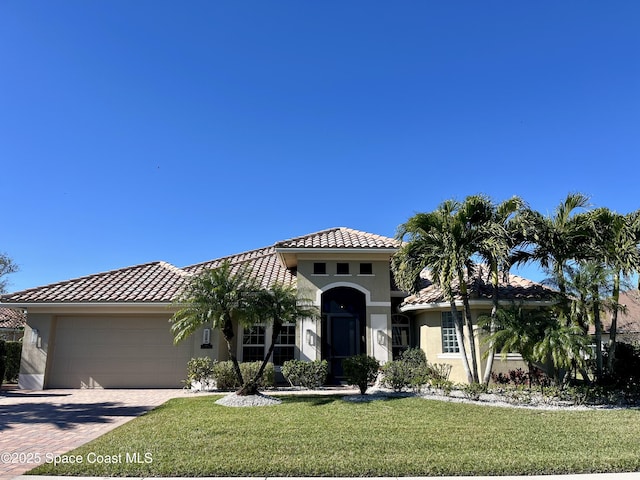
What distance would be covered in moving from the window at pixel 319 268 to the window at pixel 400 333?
12.5 feet

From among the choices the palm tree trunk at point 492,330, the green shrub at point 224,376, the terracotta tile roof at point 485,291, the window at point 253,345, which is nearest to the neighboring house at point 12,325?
the window at point 253,345

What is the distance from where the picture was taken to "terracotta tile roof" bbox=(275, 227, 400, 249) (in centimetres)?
1680

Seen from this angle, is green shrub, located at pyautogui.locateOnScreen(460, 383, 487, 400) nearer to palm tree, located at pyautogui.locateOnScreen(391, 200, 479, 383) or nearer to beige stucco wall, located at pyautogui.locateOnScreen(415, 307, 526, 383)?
palm tree, located at pyautogui.locateOnScreen(391, 200, 479, 383)

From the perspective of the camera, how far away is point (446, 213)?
1380 cm

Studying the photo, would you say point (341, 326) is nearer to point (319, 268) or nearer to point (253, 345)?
point (319, 268)

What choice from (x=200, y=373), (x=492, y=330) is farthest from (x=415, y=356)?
(x=200, y=373)

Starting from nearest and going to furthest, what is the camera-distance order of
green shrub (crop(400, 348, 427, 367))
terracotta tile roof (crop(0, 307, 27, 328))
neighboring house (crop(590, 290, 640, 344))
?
1. green shrub (crop(400, 348, 427, 367))
2. neighboring house (crop(590, 290, 640, 344))
3. terracotta tile roof (crop(0, 307, 27, 328))

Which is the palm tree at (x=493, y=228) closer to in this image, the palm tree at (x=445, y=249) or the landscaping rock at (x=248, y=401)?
the palm tree at (x=445, y=249)

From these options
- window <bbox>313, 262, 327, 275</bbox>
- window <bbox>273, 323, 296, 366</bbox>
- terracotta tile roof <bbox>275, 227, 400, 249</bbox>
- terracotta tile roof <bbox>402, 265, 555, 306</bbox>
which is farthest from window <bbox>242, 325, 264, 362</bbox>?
terracotta tile roof <bbox>402, 265, 555, 306</bbox>

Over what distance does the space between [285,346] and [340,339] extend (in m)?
2.26

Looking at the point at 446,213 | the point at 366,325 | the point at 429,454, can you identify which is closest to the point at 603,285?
the point at 446,213

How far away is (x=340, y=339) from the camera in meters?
16.9

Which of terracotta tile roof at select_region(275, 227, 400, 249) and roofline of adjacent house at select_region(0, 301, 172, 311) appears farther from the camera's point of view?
terracotta tile roof at select_region(275, 227, 400, 249)

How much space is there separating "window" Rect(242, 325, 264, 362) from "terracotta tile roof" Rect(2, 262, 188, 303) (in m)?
3.41
